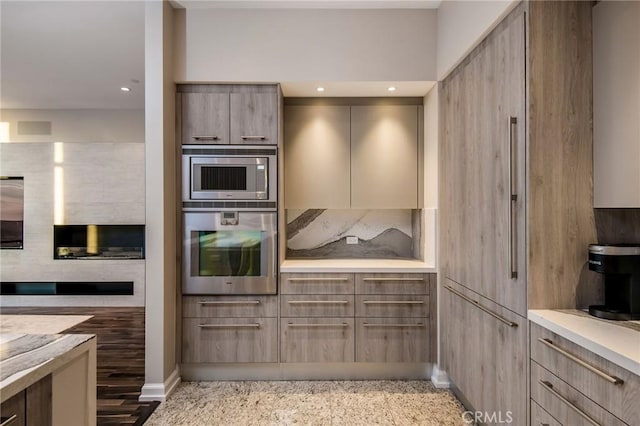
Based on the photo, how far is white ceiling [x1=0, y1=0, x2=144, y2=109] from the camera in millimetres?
2852

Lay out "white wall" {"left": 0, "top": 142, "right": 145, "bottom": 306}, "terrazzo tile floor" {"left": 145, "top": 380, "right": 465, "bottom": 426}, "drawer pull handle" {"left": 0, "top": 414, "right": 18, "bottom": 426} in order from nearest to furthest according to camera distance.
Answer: "drawer pull handle" {"left": 0, "top": 414, "right": 18, "bottom": 426} < "terrazzo tile floor" {"left": 145, "top": 380, "right": 465, "bottom": 426} < "white wall" {"left": 0, "top": 142, "right": 145, "bottom": 306}

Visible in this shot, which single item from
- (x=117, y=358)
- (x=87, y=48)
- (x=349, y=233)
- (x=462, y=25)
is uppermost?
(x=87, y=48)

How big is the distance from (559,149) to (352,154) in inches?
69.5

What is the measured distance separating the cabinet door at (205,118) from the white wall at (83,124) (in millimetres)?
2909

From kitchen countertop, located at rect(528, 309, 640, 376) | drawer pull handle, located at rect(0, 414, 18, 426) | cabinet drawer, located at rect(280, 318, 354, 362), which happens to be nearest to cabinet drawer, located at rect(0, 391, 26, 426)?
drawer pull handle, located at rect(0, 414, 18, 426)

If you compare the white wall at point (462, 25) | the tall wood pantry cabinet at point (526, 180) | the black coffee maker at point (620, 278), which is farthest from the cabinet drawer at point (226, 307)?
the white wall at point (462, 25)

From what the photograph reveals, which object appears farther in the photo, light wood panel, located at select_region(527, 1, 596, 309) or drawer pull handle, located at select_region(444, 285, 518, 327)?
drawer pull handle, located at select_region(444, 285, 518, 327)

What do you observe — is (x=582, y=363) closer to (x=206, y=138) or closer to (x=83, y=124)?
(x=206, y=138)

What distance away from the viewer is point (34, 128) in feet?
17.4

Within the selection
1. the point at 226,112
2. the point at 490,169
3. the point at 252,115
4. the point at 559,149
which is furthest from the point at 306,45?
the point at 559,149

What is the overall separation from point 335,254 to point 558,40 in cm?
243

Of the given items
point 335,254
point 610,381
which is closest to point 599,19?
point 610,381

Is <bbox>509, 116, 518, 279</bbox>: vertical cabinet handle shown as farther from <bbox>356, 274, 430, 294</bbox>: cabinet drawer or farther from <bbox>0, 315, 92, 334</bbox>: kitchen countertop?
<bbox>0, 315, 92, 334</bbox>: kitchen countertop

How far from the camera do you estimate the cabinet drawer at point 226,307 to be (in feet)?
9.31
